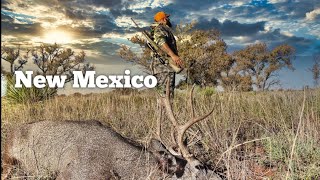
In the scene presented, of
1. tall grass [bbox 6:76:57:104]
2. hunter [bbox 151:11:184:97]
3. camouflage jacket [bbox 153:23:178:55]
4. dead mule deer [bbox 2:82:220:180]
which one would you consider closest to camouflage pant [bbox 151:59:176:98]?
hunter [bbox 151:11:184:97]

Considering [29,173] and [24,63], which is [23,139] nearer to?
[29,173]

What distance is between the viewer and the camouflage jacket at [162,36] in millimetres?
7656

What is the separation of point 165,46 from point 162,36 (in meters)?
0.19

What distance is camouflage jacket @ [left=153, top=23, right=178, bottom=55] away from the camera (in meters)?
7.66

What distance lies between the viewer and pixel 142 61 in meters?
32.1

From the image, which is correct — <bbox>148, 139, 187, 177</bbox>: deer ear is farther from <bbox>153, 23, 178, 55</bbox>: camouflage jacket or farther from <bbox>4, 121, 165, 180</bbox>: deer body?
<bbox>153, 23, 178, 55</bbox>: camouflage jacket

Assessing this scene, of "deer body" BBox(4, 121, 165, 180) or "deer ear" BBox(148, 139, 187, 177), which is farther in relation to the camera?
"deer body" BBox(4, 121, 165, 180)

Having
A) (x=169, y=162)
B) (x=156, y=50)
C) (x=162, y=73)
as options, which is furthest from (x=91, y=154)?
(x=162, y=73)

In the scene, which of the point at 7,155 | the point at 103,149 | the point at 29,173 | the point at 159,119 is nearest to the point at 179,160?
the point at 159,119

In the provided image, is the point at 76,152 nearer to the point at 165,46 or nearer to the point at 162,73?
the point at 165,46

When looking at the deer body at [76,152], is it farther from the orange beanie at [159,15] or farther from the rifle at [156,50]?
the orange beanie at [159,15]

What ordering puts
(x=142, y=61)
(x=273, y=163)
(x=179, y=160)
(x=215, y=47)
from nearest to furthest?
(x=179, y=160) < (x=273, y=163) < (x=142, y=61) < (x=215, y=47)

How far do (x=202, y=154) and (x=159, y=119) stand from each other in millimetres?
982

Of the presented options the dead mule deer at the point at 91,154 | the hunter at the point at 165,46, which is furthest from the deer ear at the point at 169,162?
the hunter at the point at 165,46
